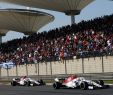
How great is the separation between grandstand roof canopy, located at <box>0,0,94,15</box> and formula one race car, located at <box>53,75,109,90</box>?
43.1m

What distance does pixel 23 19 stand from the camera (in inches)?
3189

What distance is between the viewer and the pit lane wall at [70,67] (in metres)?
32.4

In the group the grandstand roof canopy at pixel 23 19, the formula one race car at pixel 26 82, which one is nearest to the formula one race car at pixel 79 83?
the formula one race car at pixel 26 82

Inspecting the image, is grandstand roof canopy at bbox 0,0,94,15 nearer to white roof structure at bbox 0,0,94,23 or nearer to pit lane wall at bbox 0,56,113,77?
white roof structure at bbox 0,0,94,23

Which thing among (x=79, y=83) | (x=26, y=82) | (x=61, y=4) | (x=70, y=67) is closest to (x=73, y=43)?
(x=70, y=67)

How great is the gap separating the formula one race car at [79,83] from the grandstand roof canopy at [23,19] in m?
51.3

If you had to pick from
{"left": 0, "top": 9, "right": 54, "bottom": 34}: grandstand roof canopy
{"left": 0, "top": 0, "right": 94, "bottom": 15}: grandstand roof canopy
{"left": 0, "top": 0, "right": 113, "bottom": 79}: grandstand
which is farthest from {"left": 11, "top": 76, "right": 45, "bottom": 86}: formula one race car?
{"left": 0, "top": 9, "right": 54, "bottom": 34}: grandstand roof canopy

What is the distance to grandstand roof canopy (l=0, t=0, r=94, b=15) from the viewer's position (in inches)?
2677

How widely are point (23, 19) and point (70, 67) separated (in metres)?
44.6

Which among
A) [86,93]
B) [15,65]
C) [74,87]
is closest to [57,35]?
[15,65]

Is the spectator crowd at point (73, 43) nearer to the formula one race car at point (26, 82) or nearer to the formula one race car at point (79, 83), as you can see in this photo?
the formula one race car at point (26, 82)

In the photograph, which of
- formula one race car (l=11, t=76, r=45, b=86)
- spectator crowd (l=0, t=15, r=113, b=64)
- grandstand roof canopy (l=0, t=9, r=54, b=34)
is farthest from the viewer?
grandstand roof canopy (l=0, t=9, r=54, b=34)

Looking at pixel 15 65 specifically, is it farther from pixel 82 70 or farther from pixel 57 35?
pixel 82 70

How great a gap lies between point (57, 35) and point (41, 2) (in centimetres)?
1995
